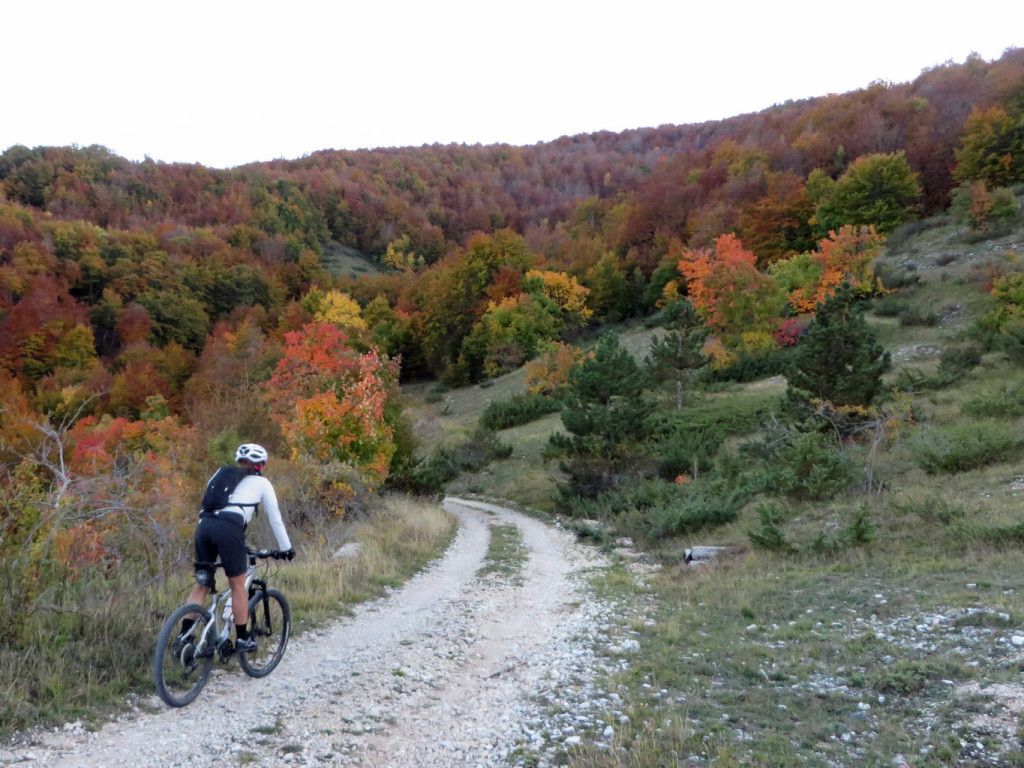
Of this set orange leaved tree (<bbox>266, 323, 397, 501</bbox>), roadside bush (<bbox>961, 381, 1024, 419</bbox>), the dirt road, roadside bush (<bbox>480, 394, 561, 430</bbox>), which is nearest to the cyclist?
the dirt road

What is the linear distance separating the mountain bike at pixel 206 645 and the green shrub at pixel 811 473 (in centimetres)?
1196

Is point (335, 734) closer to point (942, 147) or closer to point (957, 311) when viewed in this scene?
point (957, 311)

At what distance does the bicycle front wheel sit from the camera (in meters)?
5.46

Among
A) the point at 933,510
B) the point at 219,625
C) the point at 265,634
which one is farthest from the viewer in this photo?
the point at 933,510

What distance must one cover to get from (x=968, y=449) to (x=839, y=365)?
539 cm

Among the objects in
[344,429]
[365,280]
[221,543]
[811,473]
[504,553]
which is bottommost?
[504,553]

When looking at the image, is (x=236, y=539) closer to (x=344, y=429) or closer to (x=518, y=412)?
(x=344, y=429)

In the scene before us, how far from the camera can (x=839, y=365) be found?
62.7ft

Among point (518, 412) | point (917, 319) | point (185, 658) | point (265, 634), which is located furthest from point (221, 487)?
point (917, 319)

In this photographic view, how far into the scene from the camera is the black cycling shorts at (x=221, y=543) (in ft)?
16.6

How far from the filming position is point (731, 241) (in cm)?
4162

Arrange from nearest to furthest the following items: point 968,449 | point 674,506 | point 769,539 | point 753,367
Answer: point 769,539 < point 968,449 < point 674,506 < point 753,367

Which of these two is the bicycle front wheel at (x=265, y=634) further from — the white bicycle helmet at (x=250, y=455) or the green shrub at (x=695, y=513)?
the green shrub at (x=695, y=513)

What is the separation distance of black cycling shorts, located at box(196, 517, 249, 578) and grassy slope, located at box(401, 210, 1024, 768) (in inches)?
119
